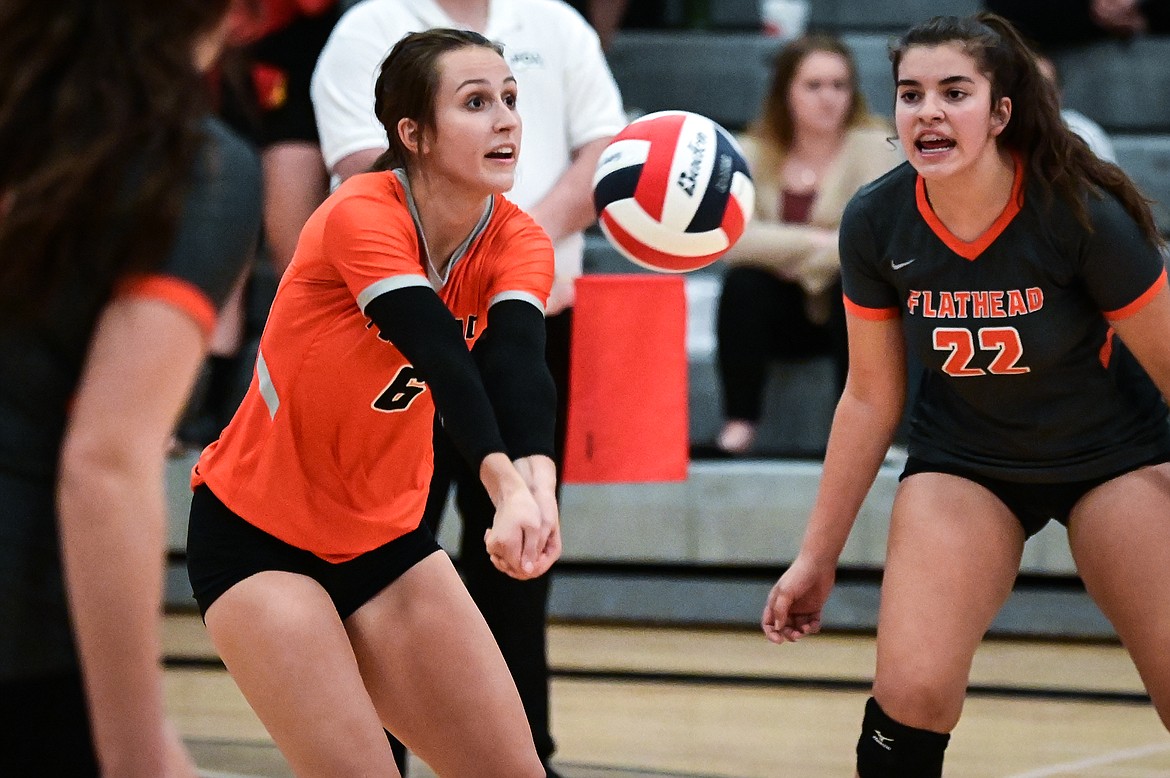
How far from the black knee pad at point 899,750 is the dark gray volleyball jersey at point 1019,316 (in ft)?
1.59

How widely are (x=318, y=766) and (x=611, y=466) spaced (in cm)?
154

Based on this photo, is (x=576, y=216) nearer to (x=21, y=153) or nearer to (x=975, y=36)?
(x=975, y=36)

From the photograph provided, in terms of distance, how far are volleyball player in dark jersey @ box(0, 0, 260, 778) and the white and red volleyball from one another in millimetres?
1695

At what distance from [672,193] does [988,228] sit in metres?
0.65

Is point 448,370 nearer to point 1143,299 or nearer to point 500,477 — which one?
point 500,477

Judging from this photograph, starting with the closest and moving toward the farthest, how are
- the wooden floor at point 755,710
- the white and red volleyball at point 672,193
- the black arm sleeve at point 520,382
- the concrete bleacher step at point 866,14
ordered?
the black arm sleeve at point 520,382
the white and red volleyball at point 672,193
the wooden floor at point 755,710
the concrete bleacher step at point 866,14

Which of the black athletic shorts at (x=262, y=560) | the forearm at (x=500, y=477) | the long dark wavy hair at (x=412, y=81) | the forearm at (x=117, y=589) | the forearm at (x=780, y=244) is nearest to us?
the forearm at (x=117, y=589)

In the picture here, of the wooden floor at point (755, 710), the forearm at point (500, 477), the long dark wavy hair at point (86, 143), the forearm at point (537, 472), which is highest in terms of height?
the long dark wavy hair at point (86, 143)

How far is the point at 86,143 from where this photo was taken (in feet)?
4.48

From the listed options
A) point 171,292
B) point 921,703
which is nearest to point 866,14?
point 921,703

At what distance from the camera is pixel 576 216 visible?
3.38 meters

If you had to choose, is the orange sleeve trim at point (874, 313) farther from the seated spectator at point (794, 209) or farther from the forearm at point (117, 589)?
the seated spectator at point (794, 209)

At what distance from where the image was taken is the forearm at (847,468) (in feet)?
9.13

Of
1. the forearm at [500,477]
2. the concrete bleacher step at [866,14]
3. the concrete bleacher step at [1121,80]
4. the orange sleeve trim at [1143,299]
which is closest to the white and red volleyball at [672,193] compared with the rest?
the orange sleeve trim at [1143,299]
